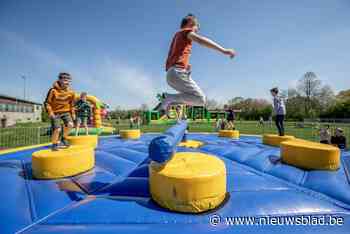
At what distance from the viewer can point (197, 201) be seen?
171 cm

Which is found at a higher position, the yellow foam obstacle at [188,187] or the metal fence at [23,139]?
the yellow foam obstacle at [188,187]

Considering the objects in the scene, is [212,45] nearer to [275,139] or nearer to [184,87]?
[184,87]

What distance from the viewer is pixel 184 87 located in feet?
9.89

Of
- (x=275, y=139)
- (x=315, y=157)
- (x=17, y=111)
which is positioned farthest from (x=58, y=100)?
(x=17, y=111)

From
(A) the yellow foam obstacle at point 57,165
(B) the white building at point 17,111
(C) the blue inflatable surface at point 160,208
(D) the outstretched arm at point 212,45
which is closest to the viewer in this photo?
(C) the blue inflatable surface at point 160,208

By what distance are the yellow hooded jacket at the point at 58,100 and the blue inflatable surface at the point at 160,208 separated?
1314 millimetres

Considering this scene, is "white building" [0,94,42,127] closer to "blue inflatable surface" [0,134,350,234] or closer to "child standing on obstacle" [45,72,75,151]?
"child standing on obstacle" [45,72,75,151]

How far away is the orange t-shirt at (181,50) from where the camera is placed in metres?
2.95

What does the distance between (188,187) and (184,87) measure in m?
1.73

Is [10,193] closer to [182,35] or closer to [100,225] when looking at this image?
[100,225]

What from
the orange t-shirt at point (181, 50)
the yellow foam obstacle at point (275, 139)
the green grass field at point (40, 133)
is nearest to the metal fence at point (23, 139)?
the green grass field at point (40, 133)

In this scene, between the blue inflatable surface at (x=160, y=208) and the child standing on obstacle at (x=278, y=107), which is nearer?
the blue inflatable surface at (x=160, y=208)

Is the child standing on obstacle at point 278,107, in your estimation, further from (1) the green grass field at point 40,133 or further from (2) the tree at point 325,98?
(2) the tree at point 325,98

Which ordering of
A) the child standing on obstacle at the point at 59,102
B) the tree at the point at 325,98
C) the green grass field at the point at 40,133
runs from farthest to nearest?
the tree at the point at 325,98
the green grass field at the point at 40,133
the child standing on obstacle at the point at 59,102
